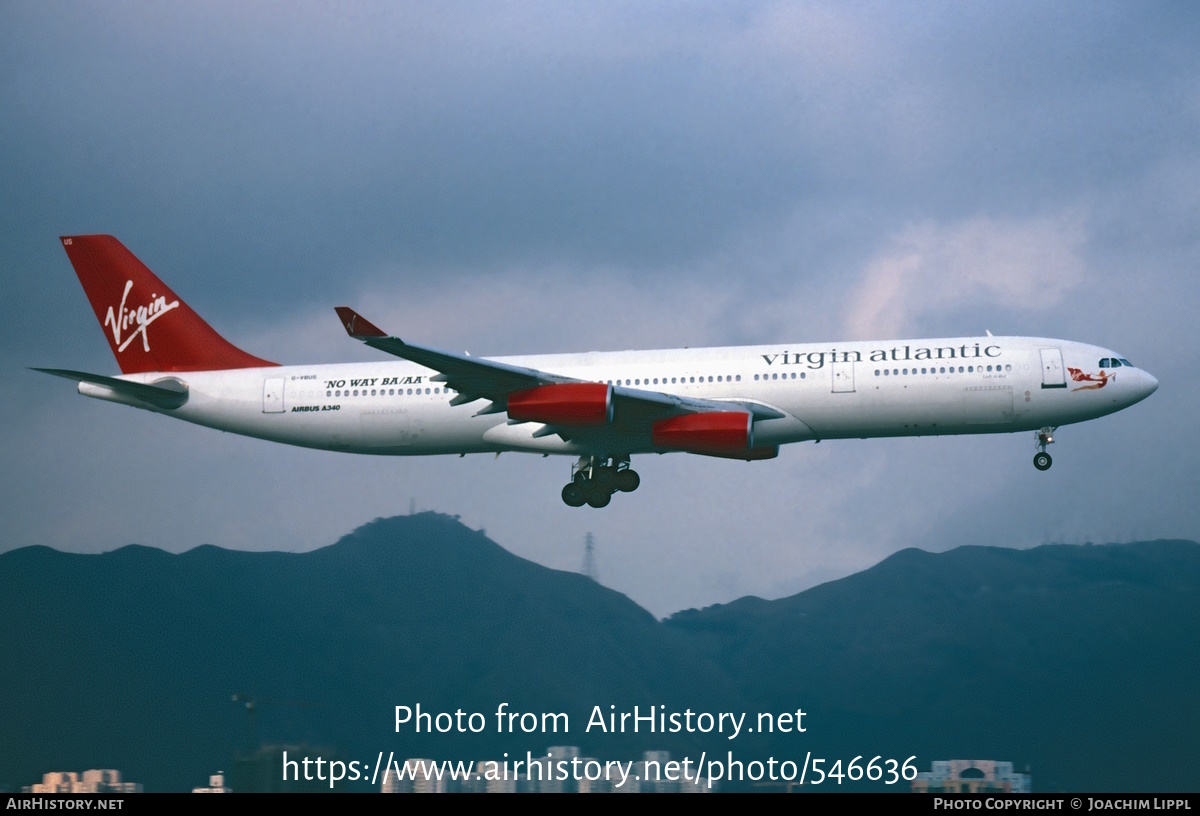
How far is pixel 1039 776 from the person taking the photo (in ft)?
209

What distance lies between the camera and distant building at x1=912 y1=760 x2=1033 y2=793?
178ft

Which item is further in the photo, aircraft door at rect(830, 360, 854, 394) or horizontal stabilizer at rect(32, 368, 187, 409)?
horizontal stabilizer at rect(32, 368, 187, 409)

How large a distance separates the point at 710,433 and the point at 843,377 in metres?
4.39

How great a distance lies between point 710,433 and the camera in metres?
39.7

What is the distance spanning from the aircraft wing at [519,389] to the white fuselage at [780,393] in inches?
28.2

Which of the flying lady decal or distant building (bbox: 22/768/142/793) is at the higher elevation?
the flying lady decal

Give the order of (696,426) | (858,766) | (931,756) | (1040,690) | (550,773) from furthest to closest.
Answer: (1040,690) < (931,756) < (858,766) < (550,773) < (696,426)

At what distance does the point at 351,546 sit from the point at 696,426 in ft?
153

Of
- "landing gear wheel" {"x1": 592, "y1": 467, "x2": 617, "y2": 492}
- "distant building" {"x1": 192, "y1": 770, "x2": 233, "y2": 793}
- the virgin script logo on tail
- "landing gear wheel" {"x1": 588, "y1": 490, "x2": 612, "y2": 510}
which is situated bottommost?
"distant building" {"x1": 192, "y1": 770, "x2": 233, "y2": 793}

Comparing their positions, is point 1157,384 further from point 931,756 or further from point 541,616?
point 541,616

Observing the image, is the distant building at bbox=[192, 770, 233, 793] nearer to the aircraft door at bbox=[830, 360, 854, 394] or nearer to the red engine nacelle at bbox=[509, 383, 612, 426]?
the red engine nacelle at bbox=[509, 383, 612, 426]

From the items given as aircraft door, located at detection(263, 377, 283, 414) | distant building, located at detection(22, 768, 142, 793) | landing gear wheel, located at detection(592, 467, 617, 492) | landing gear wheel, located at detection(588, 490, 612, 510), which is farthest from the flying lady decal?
distant building, located at detection(22, 768, 142, 793)

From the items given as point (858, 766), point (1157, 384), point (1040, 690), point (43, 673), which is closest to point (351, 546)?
point (43, 673)

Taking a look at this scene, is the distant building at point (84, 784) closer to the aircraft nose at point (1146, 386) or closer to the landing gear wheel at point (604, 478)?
the landing gear wheel at point (604, 478)
